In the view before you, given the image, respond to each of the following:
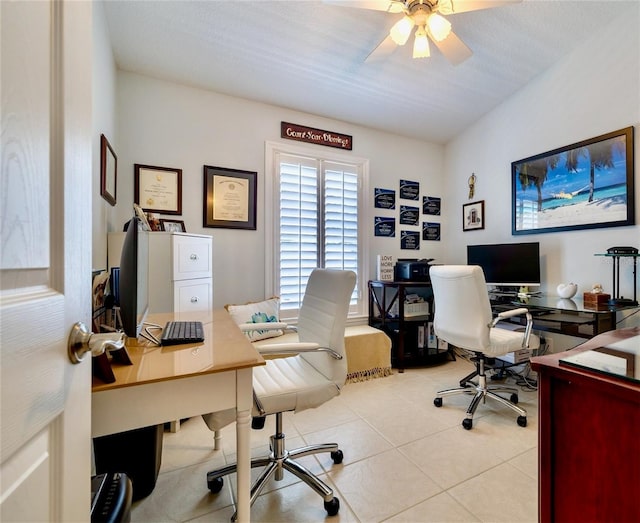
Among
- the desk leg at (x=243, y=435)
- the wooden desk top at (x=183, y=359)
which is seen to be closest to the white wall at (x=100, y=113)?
the wooden desk top at (x=183, y=359)

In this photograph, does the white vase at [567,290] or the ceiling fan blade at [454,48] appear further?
the white vase at [567,290]

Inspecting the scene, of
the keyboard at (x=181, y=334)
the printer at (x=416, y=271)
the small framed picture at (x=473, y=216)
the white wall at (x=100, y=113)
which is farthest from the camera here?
the small framed picture at (x=473, y=216)

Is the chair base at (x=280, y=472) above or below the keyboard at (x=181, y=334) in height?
below

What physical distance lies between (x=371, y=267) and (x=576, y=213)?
75.7 inches

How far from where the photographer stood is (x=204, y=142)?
8.66 feet

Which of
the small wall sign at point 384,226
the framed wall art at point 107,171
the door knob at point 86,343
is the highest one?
the framed wall art at point 107,171

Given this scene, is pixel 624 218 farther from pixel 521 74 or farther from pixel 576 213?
pixel 521 74

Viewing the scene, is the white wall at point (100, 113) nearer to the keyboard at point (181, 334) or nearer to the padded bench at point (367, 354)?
the keyboard at point (181, 334)

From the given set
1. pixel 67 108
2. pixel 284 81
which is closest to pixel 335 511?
pixel 67 108

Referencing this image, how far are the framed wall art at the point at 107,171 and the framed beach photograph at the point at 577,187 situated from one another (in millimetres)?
3545

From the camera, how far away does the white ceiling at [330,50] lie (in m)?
2.00

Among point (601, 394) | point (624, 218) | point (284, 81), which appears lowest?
point (601, 394)

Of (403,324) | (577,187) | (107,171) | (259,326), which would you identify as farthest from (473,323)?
(107,171)

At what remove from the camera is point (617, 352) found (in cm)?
88
